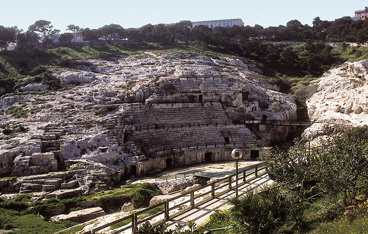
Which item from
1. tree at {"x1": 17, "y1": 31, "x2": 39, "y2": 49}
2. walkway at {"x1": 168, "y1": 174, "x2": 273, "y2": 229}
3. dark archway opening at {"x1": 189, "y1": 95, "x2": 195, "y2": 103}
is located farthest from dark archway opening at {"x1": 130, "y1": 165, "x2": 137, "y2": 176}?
tree at {"x1": 17, "y1": 31, "x2": 39, "y2": 49}

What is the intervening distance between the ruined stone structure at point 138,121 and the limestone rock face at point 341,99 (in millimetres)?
4162

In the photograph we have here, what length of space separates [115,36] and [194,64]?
34.6m

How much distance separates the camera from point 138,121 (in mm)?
34906

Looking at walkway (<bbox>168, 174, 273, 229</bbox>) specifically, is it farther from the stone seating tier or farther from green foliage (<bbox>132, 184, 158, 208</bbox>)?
the stone seating tier

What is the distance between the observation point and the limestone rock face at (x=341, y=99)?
36219 millimetres

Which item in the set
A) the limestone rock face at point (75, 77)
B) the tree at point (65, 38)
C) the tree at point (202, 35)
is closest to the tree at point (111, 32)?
the tree at point (65, 38)

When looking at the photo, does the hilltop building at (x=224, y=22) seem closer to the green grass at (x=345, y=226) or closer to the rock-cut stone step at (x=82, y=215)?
the rock-cut stone step at (x=82, y=215)

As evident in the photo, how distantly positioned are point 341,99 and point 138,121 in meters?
25.9

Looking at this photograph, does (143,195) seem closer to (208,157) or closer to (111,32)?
(208,157)

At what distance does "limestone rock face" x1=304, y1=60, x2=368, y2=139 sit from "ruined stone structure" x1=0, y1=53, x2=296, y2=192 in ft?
13.7

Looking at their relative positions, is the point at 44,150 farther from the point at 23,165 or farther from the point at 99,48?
the point at 99,48

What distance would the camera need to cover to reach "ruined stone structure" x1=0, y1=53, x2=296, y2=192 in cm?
2747

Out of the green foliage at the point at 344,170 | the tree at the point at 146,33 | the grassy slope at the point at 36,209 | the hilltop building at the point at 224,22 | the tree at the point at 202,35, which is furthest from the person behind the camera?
the hilltop building at the point at 224,22

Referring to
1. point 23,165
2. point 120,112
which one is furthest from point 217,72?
point 23,165
